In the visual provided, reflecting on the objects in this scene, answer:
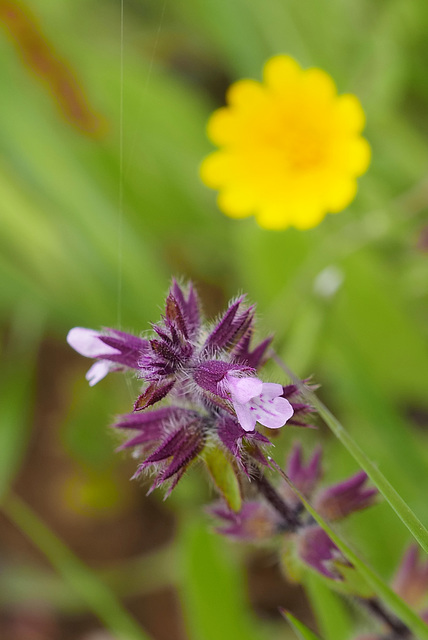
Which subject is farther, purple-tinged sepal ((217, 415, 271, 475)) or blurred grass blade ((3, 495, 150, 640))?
blurred grass blade ((3, 495, 150, 640))

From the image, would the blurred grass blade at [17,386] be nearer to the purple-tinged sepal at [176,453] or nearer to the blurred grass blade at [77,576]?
the blurred grass blade at [77,576]

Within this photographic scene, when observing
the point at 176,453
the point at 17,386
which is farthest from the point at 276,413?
the point at 17,386

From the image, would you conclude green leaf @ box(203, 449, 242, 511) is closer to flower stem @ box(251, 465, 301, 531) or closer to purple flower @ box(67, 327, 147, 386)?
flower stem @ box(251, 465, 301, 531)

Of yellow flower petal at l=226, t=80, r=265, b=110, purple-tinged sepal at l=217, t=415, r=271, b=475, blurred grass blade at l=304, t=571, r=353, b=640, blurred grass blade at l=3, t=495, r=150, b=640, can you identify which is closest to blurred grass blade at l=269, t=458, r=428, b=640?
purple-tinged sepal at l=217, t=415, r=271, b=475

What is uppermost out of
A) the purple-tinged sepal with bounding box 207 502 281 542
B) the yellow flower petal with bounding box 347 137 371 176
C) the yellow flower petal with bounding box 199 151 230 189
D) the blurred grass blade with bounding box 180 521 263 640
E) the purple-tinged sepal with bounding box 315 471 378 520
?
the yellow flower petal with bounding box 199 151 230 189

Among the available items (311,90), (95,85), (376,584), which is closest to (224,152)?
(311,90)

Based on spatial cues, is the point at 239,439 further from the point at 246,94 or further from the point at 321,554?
the point at 246,94

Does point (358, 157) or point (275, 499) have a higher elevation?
point (358, 157)

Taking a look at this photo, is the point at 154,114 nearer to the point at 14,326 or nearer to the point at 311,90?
the point at 311,90
